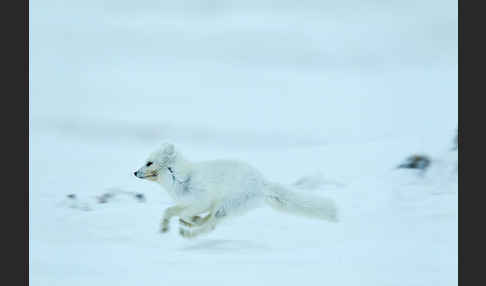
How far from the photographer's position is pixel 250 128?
2.26 meters

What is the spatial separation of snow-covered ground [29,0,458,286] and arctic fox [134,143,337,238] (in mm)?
40

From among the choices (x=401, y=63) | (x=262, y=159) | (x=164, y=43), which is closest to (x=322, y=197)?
(x=262, y=159)

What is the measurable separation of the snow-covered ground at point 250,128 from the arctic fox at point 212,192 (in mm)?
40

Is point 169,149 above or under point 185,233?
above

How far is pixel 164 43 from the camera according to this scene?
7.52 ft

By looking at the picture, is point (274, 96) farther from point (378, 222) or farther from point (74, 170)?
point (74, 170)

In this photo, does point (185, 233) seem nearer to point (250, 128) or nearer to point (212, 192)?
point (212, 192)

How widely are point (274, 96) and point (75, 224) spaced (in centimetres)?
93

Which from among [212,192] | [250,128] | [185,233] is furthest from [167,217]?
[250,128]

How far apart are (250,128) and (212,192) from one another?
11.8 inches

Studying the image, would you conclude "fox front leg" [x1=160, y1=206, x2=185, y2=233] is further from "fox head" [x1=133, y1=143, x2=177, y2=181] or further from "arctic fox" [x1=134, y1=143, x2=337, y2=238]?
"fox head" [x1=133, y1=143, x2=177, y2=181]

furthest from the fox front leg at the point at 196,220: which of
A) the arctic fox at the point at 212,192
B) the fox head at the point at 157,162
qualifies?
the fox head at the point at 157,162

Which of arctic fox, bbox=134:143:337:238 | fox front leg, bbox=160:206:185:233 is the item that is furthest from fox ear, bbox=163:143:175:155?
fox front leg, bbox=160:206:185:233

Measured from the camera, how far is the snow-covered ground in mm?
2191
